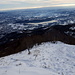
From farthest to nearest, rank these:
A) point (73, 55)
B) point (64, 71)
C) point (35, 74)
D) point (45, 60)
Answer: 1. point (73, 55)
2. point (45, 60)
3. point (64, 71)
4. point (35, 74)

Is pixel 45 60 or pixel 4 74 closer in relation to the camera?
pixel 4 74

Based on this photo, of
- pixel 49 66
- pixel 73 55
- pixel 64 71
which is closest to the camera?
pixel 64 71

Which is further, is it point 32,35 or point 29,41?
point 32,35

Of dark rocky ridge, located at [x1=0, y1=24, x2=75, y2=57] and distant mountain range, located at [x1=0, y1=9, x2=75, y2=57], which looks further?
distant mountain range, located at [x1=0, y1=9, x2=75, y2=57]

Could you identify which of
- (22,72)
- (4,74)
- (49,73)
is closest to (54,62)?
(49,73)

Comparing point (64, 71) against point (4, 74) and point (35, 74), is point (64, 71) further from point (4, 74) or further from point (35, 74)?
point (4, 74)

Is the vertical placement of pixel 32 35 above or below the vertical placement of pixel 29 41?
below

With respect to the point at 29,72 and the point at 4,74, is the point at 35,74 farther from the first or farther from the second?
the point at 4,74

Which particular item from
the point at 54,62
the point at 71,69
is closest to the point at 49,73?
the point at 71,69

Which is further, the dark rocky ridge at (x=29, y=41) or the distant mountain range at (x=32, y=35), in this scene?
the distant mountain range at (x=32, y=35)
